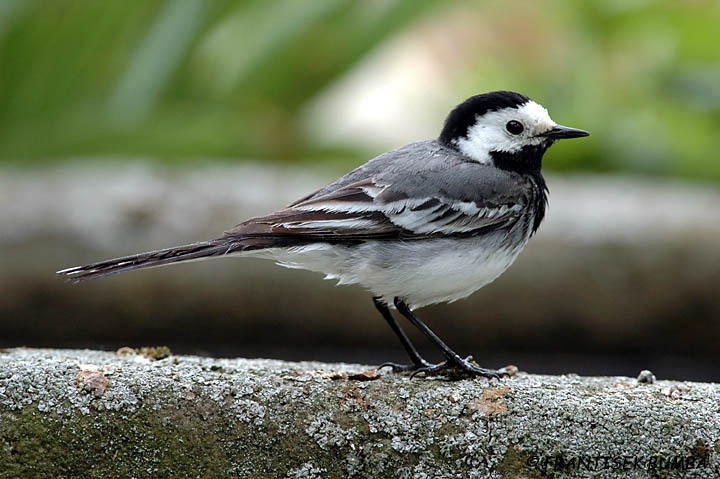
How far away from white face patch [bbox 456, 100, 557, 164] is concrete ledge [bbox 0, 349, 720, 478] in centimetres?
118

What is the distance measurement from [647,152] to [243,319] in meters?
3.04

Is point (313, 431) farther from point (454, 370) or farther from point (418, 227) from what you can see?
point (418, 227)

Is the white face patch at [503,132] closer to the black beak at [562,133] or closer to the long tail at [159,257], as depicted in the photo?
the black beak at [562,133]

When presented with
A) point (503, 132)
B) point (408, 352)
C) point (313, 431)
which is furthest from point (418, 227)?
point (313, 431)

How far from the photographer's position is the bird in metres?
3.10

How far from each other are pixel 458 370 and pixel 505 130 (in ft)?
2.77

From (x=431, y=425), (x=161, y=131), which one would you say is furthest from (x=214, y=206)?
(x=431, y=425)

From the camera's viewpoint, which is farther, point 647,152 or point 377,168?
point 647,152

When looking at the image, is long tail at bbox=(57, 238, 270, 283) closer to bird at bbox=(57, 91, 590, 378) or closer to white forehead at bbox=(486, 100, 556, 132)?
bird at bbox=(57, 91, 590, 378)

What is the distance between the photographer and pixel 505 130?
11.3ft

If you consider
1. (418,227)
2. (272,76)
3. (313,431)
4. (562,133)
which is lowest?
(313,431)

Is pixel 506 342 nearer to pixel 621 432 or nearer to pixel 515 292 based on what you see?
pixel 515 292

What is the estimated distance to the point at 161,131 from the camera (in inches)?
245

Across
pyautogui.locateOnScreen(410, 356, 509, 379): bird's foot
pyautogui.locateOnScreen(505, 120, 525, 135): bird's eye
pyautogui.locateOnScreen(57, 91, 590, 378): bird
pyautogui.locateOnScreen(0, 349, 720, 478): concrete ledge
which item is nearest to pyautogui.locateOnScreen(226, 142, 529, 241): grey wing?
pyautogui.locateOnScreen(57, 91, 590, 378): bird
